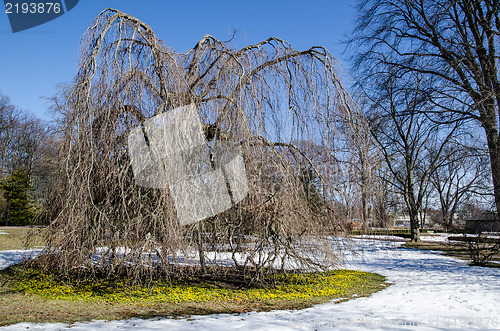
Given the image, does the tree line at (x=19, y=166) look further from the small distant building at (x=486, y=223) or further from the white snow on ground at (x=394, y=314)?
the small distant building at (x=486, y=223)

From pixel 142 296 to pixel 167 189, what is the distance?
5.48 ft

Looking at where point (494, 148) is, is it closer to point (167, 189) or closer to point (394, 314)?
point (394, 314)

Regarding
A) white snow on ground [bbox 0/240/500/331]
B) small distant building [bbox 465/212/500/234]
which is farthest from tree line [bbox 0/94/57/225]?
small distant building [bbox 465/212/500/234]

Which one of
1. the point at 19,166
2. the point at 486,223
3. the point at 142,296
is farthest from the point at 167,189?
the point at 19,166

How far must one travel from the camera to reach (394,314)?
14.2 ft

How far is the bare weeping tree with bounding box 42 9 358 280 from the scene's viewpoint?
4.76m

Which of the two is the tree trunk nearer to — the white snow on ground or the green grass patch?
the white snow on ground

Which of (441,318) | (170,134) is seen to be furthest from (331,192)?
(170,134)

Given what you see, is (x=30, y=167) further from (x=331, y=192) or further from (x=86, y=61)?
(x=331, y=192)

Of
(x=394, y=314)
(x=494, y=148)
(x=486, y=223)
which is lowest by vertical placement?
(x=394, y=314)

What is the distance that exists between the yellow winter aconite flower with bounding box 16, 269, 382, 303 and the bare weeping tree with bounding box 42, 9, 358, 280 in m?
0.35

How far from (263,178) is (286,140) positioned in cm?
66

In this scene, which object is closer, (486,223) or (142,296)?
(142,296)

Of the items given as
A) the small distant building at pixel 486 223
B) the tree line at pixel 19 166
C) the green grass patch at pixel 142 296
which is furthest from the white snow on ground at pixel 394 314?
the tree line at pixel 19 166
